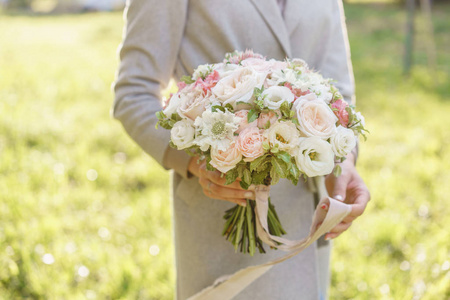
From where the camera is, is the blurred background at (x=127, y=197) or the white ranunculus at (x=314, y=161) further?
the blurred background at (x=127, y=197)

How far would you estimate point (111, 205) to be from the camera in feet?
13.7

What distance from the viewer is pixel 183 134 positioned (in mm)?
1414

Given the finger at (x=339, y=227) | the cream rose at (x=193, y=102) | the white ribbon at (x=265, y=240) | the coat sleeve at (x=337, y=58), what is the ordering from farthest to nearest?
the coat sleeve at (x=337, y=58), the finger at (x=339, y=227), the white ribbon at (x=265, y=240), the cream rose at (x=193, y=102)

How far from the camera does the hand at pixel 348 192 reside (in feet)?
5.45

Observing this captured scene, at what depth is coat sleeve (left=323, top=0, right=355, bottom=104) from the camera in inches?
78.6

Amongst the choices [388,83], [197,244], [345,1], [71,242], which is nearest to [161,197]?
[71,242]

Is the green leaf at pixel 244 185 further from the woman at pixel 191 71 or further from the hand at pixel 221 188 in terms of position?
the woman at pixel 191 71

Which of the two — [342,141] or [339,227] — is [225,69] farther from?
[339,227]

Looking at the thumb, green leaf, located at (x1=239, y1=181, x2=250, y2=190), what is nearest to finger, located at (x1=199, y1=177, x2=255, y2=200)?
green leaf, located at (x1=239, y1=181, x2=250, y2=190)

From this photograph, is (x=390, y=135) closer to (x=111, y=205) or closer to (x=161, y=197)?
(x=161, y=197)

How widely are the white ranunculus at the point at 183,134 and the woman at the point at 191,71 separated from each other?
10.9 inches

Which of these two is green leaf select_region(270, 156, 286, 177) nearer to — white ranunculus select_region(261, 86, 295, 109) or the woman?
white ranunculus select_region(261, 86, 295, 109)

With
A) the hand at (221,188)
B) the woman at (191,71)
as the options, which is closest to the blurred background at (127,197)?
the woman at (191,71)

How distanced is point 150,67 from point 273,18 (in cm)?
46
